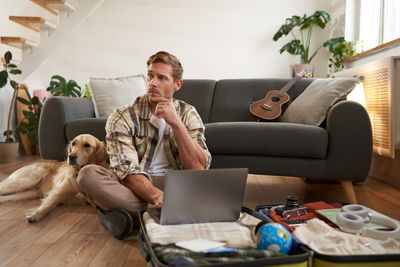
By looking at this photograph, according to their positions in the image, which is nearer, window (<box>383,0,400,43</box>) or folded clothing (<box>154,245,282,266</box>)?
folded clothing (<box>154,245,282,266</box>)

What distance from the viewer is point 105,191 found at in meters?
1.59

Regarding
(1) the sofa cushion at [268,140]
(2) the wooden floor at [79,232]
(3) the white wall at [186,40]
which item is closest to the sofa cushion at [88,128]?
(2) the wooden floor at [79,232]

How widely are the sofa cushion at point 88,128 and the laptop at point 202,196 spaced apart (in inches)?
60.6

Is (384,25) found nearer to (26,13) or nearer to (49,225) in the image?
(49,225)

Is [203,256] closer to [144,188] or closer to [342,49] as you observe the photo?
[144,188]

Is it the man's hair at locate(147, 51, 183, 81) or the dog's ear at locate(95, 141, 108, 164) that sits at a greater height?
the man's hair at locate(147, 51, 183, 81)

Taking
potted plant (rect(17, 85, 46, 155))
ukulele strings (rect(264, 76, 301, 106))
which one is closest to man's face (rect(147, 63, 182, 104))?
ukulele strings (rect(264, 76, 301, 106))

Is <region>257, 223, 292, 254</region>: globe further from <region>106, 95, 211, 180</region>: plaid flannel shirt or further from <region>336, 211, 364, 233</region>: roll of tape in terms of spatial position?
<region>106, 95, 211, 180</region>: plaid flannel shirt

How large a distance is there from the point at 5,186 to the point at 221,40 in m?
3.65

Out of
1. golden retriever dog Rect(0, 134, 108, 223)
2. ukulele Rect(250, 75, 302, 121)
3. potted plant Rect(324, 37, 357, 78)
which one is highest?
potted plant Rect(324, 37, 357, 78)

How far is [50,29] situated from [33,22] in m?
0.43

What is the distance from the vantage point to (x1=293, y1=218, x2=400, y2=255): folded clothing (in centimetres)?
103

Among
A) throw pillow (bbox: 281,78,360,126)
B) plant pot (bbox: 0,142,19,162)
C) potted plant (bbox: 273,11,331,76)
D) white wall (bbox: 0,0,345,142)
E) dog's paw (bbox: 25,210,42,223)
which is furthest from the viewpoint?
white wall (bbox: 0,0,345,142)

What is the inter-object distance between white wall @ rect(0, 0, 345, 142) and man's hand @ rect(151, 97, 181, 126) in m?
3.66
